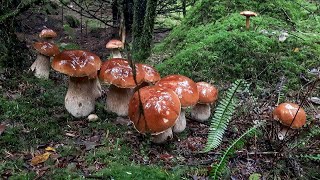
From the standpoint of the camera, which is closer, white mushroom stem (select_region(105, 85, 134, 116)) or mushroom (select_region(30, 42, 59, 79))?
white mushroom stem (select_region(105, 85, 134, 116))

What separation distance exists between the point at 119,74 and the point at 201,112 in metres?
1.59

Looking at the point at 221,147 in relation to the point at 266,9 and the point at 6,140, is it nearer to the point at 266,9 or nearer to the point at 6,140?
the point at 6,140

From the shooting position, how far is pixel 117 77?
4.76m

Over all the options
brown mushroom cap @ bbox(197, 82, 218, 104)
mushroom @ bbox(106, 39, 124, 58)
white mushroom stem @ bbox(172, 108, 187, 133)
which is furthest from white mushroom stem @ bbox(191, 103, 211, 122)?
mushroom @ bbox(106, 39, 124, 58)

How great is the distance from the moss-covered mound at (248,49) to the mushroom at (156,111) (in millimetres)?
2407

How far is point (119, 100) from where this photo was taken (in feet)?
17.5

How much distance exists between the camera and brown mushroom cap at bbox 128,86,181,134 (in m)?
4.14

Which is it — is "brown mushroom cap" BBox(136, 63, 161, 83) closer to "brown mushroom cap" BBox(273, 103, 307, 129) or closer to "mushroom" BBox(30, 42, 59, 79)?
"brown mushroom cap" BBox(273, 103, 307, 129)

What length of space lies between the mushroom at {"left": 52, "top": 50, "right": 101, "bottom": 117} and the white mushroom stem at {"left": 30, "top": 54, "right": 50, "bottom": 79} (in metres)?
1.31

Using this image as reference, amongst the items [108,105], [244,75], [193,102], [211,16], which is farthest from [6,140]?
[211,16]

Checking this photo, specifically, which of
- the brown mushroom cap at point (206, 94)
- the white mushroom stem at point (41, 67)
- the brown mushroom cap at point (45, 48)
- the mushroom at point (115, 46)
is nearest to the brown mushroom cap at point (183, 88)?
the brown mushroom cap at point (206, 94)

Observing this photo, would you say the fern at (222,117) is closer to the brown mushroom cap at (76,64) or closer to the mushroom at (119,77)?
the mushroom at (119,77)

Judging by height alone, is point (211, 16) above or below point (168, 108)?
above

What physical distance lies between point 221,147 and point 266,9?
5941 mm
